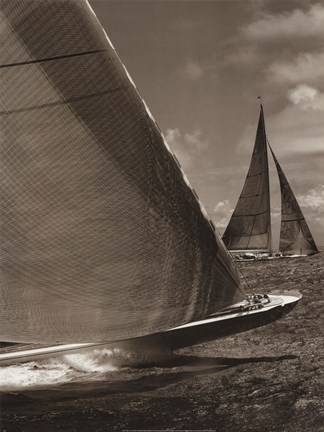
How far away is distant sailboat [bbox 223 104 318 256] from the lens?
136 feet

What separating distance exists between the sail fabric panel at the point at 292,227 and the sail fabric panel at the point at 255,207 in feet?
5.31

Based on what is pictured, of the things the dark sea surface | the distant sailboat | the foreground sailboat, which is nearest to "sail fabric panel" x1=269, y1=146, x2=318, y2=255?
the distant sailboat

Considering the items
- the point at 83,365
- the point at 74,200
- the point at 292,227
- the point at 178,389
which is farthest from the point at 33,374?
the point at 292,227

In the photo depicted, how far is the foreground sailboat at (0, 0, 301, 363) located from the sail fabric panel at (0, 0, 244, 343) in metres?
0.02

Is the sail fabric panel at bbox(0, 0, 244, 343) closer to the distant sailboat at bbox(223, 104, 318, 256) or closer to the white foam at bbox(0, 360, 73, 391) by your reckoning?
the white foam at bbox(0, 360, 73, 391)

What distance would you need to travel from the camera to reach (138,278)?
9320 mm

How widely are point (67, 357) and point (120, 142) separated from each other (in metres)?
5.63

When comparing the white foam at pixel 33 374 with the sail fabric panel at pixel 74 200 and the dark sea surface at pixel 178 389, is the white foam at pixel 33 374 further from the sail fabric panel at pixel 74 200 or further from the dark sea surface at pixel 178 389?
the sail fabric panel at pixel 74 200

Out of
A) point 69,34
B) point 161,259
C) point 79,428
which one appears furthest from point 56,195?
point 79,428

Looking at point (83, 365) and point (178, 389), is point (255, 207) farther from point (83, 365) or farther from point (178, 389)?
point (178, 389)

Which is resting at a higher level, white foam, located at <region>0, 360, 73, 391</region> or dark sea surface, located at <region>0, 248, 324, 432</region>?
white foam, located at <region>0, 360, 73, 391</region>

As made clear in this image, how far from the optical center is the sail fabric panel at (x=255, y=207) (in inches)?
1629

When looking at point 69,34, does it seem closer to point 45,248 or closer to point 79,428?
point 45,248

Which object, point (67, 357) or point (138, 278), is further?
point (67, 357)
